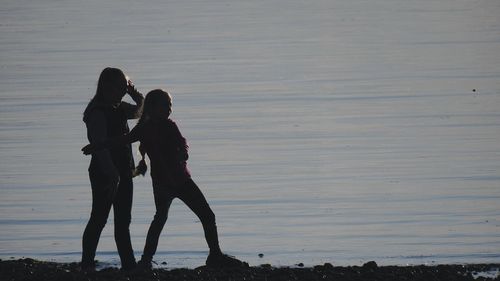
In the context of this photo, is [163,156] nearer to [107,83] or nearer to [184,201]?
[184,201]

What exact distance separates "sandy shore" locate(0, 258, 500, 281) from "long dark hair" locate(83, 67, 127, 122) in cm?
116

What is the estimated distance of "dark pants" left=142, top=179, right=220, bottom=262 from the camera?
1117 cm

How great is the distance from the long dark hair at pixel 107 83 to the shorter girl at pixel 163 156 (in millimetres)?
246

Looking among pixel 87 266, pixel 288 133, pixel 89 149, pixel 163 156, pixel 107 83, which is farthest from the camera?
pixel 288 133

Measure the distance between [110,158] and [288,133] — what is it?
8843 mm

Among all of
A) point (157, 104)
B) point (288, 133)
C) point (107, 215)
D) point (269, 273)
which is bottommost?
point (269, 273)

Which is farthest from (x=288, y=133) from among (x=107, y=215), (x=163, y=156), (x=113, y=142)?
(x=113, y=142)

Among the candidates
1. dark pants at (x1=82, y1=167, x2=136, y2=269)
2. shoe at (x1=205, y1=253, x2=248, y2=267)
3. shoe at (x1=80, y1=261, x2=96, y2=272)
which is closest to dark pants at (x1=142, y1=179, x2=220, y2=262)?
shoe at (x1=205, y1=253, x2=248, y2=267)

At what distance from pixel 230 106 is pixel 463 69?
540 cm

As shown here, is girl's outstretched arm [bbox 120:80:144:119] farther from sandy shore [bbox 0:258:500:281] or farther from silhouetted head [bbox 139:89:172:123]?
sandy shore [bbox 0:258:500:281]

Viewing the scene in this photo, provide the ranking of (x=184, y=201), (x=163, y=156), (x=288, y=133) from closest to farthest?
1. (x=163, y=156)
2. (x=184, y=201)
3. (x=288, y=133)

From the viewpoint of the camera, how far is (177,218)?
14.7 metres

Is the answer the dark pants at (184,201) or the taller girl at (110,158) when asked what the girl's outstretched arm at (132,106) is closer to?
the taller girl at (110,158)

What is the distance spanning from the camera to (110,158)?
11.0m
